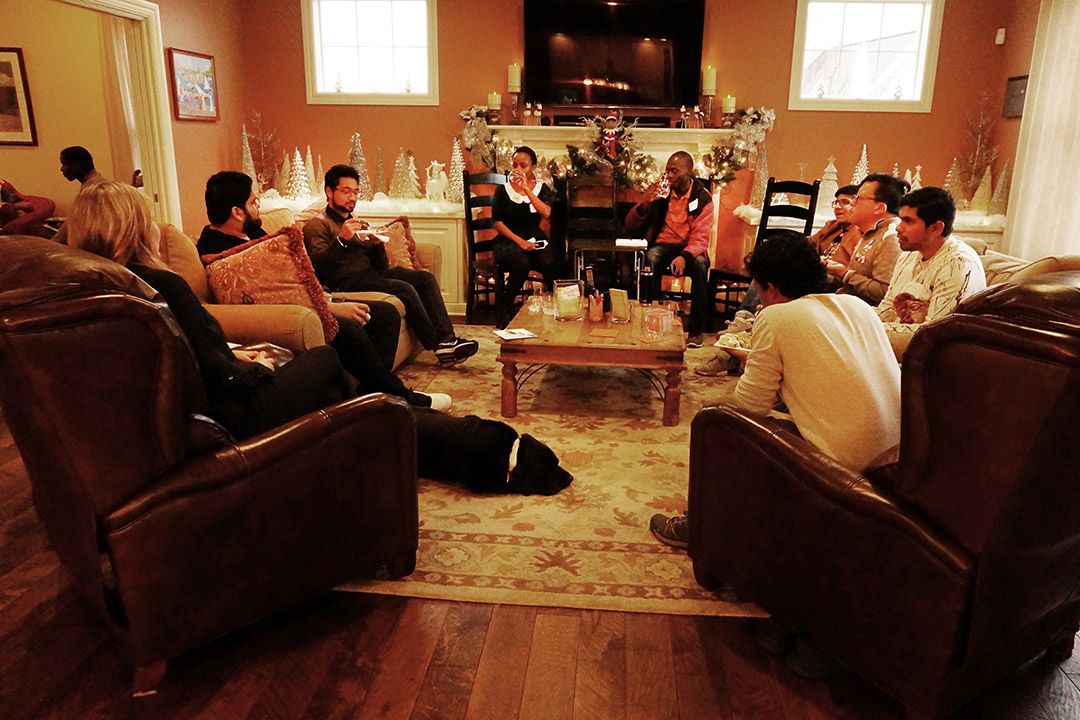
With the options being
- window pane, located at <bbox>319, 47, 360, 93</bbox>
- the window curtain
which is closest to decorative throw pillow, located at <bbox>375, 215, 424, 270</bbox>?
window pane, located at <bbox>319, 47, 360, 93</bbox>

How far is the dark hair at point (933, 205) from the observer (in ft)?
9.19

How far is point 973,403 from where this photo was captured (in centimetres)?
140

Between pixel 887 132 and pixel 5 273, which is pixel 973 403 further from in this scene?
pixel 887 132

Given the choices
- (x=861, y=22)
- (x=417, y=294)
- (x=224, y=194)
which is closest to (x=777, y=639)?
(x=224, y=194)

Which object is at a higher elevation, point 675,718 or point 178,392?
point 178,392

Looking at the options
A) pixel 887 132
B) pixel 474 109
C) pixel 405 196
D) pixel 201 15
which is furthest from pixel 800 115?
pixel 201 15

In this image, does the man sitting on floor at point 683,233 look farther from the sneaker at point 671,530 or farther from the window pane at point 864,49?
the sneaker at point 671,530

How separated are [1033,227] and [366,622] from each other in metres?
4.66

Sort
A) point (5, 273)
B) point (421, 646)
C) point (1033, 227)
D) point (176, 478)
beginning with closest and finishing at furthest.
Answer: point (5, 273) → point (176, 478) → point (421, 646) → point (1033, 227)

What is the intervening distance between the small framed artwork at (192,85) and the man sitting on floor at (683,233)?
3267 millimetres

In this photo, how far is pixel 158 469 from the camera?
5.41 feet

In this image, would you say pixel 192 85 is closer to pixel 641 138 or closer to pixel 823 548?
pixel 641 138

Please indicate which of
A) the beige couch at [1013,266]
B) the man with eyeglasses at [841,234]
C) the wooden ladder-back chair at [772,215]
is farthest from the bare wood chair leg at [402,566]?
the wooden ladder-back chair at [772,215]

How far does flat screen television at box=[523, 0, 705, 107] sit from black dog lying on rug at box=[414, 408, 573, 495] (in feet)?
13.1
